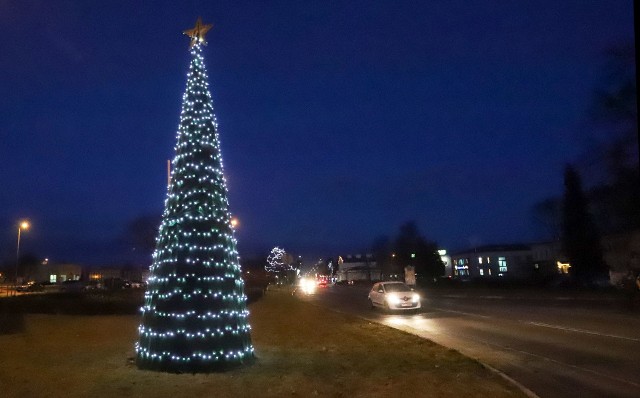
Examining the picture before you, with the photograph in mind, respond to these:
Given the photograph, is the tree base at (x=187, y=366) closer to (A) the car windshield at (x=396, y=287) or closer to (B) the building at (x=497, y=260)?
(A) the car windshield at (x=396, y=287)

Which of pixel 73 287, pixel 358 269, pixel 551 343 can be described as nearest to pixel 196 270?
pixel 551 343

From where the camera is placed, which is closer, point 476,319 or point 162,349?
point 162,349

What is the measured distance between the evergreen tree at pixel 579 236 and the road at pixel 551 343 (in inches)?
1479

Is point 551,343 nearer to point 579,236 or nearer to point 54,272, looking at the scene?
point 579,236

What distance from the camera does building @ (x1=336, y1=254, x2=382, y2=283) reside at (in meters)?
138

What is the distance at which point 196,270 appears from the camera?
9.99 m

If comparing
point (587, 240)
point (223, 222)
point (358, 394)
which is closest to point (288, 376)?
point (358, 394)

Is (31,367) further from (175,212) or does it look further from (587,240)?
(587,240)

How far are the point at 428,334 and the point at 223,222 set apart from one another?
29.6ft

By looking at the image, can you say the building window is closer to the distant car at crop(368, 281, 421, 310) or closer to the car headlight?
the distant car at crop(368, 281, 421, 310)

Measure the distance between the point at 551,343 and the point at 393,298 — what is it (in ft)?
40.7

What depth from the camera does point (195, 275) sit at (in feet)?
32.7

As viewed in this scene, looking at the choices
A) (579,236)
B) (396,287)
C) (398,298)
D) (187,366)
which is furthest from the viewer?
(579,236)

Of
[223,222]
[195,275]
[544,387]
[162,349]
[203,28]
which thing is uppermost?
[203,28]
